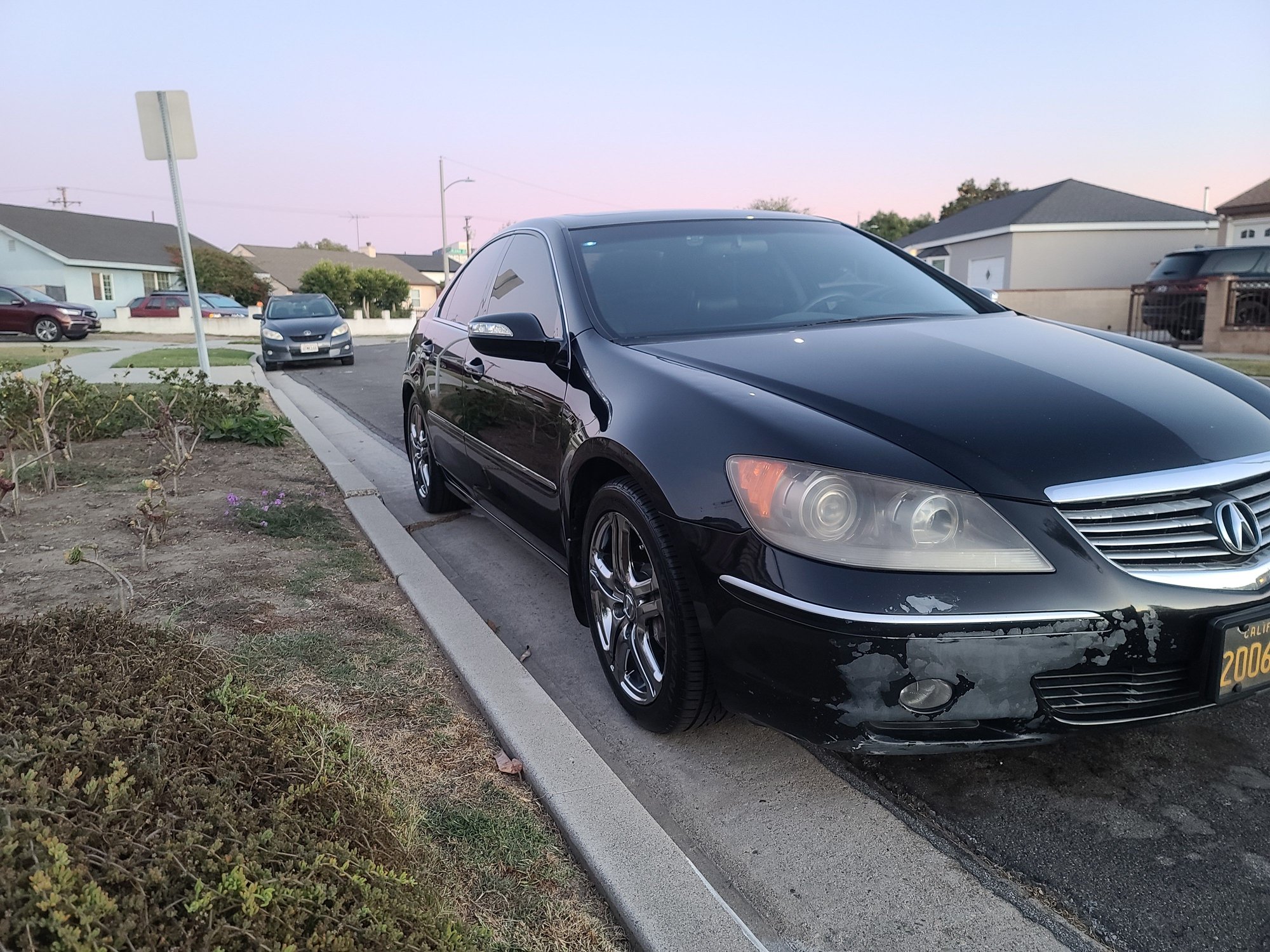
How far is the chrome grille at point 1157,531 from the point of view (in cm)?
216

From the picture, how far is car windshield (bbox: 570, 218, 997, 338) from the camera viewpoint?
3.49m

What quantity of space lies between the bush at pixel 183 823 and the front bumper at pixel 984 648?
950 millimetres

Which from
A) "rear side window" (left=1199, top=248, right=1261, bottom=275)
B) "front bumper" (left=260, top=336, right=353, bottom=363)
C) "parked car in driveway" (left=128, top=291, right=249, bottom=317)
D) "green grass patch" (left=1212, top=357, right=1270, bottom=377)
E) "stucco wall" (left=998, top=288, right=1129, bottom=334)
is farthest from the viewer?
"parked car in driveway" (left=128, top=291, right=249, bottom=317)

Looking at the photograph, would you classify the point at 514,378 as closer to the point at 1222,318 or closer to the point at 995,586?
the point at 995,586

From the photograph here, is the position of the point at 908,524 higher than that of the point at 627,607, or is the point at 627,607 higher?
the point at 908,524

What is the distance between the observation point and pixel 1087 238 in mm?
29844

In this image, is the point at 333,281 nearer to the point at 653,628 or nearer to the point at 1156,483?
the point at 653,628

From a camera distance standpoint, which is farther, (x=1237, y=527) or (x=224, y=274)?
(x=224, y=274)

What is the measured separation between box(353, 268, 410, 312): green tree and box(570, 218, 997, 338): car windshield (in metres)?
48.8

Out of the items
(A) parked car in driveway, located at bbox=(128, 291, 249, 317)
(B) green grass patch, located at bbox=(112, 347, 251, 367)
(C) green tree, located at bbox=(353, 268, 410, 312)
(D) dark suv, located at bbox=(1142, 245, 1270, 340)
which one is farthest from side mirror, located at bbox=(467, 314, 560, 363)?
(C) green tree, located at bbox=(353, 268, 410, 312)

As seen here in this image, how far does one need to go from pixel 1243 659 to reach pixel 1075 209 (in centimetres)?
3200

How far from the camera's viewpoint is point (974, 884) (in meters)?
2.18

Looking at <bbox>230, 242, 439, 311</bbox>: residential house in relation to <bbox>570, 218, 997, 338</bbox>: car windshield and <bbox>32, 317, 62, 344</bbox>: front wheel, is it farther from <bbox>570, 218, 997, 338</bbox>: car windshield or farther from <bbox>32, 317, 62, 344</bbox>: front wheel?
<bbox>570, 218, 997, 338</bbox>: car windshield

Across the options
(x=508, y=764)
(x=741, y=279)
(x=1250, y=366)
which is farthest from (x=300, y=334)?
(x=508, y=764)
